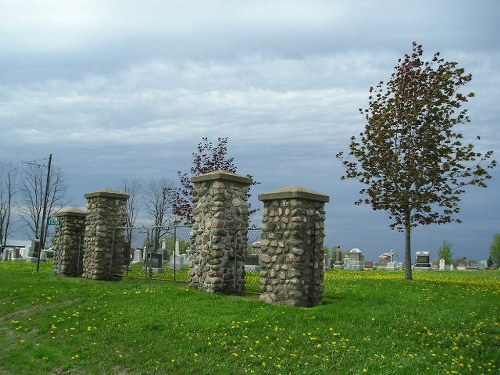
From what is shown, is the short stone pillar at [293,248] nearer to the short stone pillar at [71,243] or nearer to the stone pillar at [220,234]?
the stone pillar at [220,234]

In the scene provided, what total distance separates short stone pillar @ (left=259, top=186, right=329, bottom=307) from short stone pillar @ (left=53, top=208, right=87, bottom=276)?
37.8 ft

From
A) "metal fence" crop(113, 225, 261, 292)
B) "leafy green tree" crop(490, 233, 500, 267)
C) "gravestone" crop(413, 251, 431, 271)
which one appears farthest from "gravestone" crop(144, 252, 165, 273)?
"leafy green tree" crop(490, 233, 500, 267)

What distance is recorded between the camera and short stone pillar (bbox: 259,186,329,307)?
36.3 ft

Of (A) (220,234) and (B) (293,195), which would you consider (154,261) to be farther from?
(B) (293,195)

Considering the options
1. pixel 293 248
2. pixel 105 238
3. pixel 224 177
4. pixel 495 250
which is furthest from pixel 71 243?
pixel 495 250

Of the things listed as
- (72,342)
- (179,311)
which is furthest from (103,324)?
(179,311)

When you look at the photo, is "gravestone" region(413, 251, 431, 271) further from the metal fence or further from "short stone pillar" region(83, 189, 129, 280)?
"short stone pillar" region(83, 189, 129, 280)

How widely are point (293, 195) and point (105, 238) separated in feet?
30.9

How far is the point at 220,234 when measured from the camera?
13.0 meters

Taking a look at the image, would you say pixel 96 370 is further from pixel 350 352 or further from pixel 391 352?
pixel 391 352

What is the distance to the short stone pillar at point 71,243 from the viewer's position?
20.5m

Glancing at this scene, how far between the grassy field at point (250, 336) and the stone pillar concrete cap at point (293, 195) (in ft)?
8.24

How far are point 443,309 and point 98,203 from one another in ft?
41.9

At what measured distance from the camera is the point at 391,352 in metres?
7.81
